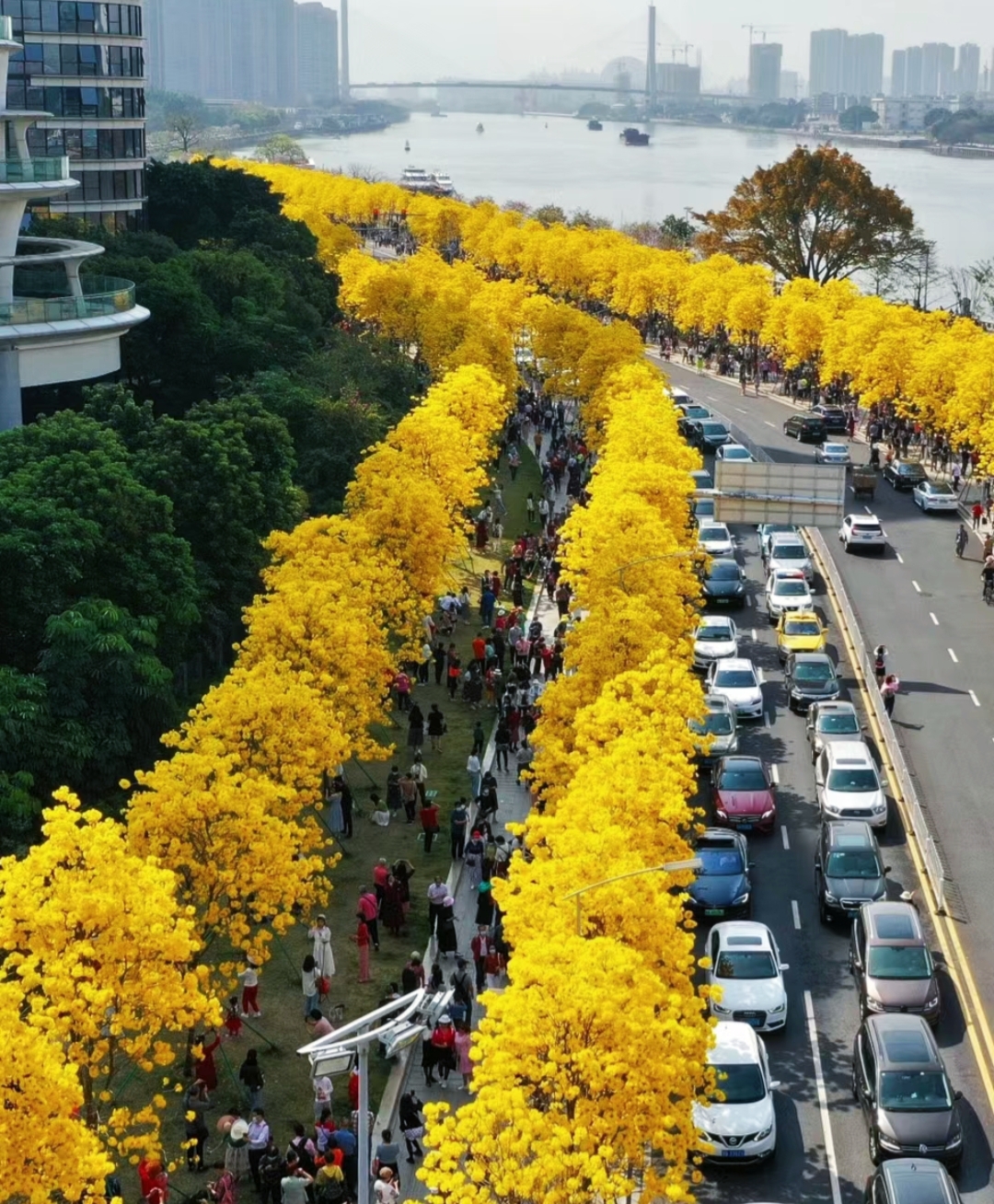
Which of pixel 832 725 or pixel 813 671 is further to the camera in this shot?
pixel 813 671

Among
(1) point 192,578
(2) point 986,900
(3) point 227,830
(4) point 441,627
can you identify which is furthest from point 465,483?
(3) point 227,830

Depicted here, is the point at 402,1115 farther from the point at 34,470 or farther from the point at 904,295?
the point at 904,295

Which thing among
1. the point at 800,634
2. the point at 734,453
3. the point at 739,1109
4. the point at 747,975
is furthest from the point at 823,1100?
the point at 734,453

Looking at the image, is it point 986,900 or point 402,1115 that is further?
point 986,900

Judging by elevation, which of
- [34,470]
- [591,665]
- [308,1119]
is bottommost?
[308,1119]

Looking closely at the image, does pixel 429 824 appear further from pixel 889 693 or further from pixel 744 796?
pixel 889 693

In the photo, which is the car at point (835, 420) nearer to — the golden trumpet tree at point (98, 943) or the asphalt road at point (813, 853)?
the asphalt road at point (813, 853)
